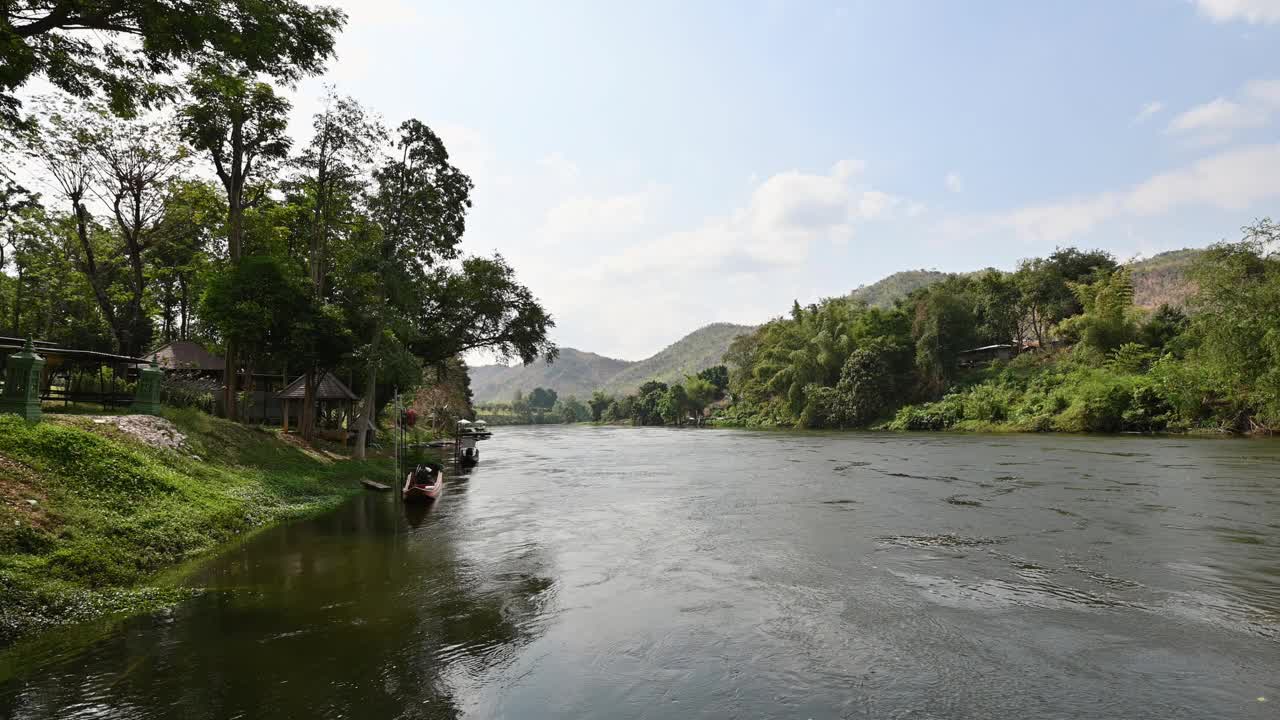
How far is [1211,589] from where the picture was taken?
950cm

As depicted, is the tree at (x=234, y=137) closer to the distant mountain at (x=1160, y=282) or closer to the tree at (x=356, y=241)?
the tree at (x=356, y=241)

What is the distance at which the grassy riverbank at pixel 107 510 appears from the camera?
8.13 metres

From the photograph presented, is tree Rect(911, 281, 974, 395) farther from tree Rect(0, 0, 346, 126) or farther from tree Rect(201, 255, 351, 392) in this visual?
tree Rect(0, 0, 346, 126)

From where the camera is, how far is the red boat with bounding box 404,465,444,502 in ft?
63.2

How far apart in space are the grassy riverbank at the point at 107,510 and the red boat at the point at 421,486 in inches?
84.6

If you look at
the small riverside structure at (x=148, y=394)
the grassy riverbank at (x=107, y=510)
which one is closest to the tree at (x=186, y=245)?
the small riverside structure at (x=148, y=394)

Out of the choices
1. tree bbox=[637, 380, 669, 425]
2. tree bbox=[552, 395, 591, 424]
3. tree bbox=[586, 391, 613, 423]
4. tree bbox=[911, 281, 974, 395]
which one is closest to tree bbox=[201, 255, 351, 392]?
tree bbox=[911, 281, 974, 395]

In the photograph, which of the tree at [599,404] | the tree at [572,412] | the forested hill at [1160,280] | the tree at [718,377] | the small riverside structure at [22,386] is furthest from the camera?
the tree at [572,412]

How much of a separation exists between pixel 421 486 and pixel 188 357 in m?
18.6

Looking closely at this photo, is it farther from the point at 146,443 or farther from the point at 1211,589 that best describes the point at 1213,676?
the point at 146,443

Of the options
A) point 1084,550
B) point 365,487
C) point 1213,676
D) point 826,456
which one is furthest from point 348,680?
point 826,456

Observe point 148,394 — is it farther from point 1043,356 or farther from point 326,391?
point 1043,356

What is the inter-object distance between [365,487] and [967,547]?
61.4ft

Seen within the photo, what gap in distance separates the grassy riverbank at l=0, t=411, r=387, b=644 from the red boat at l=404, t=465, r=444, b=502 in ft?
7.05
